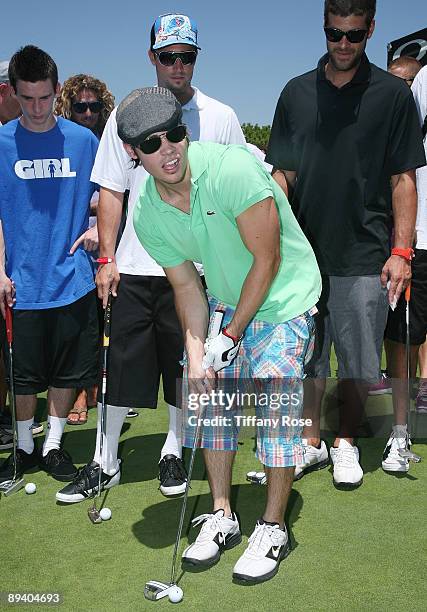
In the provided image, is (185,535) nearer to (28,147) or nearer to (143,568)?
(143,568)

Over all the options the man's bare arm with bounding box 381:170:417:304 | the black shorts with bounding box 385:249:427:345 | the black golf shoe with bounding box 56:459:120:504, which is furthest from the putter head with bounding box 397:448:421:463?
the black golf shoe with bounding box 56:459:120:504

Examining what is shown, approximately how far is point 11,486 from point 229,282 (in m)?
1.90

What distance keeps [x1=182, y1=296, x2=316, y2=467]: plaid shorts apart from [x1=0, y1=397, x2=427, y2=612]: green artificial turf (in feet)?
1.69

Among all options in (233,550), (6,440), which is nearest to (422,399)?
(233,550)

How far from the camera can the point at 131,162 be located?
4.34 m

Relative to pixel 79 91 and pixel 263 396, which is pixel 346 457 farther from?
pixel 79 91

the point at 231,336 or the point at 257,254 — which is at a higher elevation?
the point at 257,254

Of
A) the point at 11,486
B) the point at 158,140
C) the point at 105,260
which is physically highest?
the point at 158,140

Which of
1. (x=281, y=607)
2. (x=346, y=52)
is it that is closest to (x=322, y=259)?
(x=346, y=52)

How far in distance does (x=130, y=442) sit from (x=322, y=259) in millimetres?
1892

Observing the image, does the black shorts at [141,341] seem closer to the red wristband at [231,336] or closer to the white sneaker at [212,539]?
the white sneaker at [212,539]

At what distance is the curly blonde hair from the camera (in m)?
5.93

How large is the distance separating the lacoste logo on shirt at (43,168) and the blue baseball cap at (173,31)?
82 cm

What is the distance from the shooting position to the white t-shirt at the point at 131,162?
4.36 m
